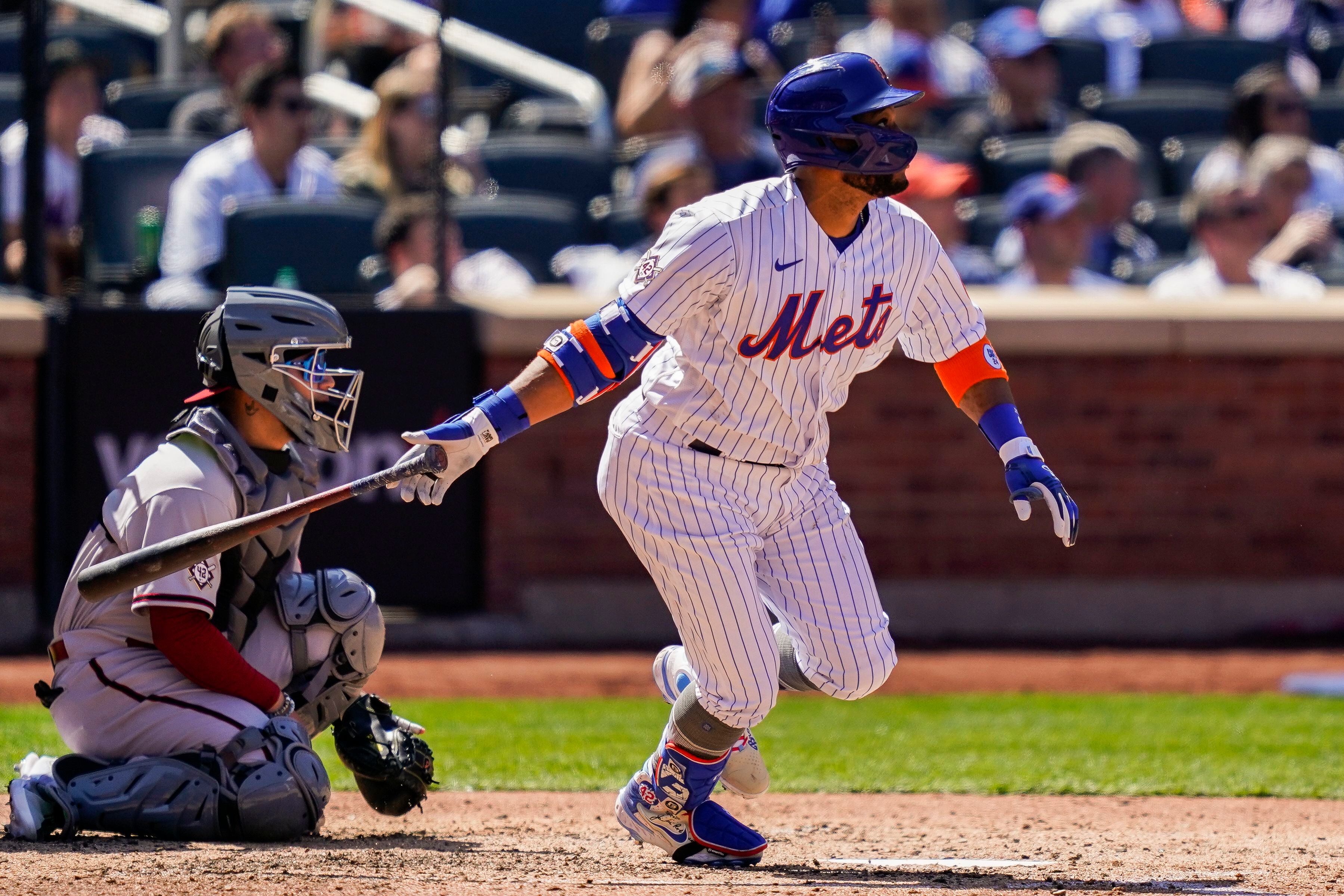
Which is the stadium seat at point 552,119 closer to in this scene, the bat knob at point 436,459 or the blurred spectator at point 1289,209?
the blurred spectator at point 1289,209

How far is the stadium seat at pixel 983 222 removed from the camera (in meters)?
9.13

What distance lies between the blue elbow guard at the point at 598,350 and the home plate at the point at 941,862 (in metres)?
1.23

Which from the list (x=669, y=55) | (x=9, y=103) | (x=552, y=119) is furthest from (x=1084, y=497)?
(x=9, y=103)

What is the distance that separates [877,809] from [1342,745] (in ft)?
6.70

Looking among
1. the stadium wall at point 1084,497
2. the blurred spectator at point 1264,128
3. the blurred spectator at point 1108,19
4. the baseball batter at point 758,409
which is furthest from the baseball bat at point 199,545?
the blurred spectator at point 1108,19

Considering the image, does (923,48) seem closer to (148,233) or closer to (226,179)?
(226,179)

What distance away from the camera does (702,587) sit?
416cm

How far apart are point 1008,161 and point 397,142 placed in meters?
3.05

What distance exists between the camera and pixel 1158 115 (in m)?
10.0

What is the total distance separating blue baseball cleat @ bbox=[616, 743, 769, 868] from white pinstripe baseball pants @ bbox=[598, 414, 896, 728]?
179 millimetres

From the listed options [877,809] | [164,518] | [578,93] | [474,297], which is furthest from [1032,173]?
[164,518]

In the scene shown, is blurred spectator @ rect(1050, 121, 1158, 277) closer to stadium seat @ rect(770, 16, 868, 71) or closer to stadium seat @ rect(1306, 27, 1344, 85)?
stadium seat @ rect(770, 16, 868, 71)

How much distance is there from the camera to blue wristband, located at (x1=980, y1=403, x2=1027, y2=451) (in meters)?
4.38

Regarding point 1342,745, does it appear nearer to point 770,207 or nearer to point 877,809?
point 877,809
